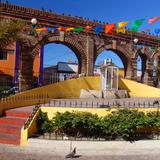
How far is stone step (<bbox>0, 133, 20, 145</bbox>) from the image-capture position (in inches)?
464

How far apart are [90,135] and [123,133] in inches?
48.8

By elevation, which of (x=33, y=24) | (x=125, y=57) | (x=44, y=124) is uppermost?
(x=33, y=24)

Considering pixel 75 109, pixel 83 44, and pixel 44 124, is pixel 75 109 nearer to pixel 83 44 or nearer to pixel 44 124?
pixel 44 124

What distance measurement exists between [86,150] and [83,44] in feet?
45.8

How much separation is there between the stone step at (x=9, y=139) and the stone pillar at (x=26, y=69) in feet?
28.7

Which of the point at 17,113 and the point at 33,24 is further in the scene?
the point at 33,24

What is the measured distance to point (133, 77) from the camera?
27750 mm

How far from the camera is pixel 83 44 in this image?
24297mm

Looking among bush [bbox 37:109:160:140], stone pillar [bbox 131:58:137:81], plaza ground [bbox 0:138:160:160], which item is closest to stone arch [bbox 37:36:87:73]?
stone pillar [bbox 131:58:137:81]

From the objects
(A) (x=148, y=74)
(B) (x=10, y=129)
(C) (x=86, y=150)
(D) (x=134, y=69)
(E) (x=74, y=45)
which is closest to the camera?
(C) (x=86, y=150)

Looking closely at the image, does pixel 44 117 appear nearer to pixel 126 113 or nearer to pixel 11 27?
pixel 126 113

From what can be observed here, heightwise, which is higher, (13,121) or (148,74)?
(148,74)

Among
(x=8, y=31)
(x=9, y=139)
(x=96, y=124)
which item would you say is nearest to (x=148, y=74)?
(x=8, y=31)

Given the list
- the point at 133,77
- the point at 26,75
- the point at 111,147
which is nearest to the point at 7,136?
the point at 111,147
